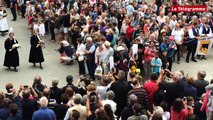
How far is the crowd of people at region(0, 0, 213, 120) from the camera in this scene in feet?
32.1

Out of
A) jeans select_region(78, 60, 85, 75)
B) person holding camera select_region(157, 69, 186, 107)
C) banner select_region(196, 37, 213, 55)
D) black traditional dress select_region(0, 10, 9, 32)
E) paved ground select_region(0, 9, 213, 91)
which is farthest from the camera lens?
black traditional dress select_region(0, 10, 9, 32)

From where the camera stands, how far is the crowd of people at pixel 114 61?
Result: 979cm

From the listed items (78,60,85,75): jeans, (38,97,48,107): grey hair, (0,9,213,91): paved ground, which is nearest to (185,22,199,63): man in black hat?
(0,9,213,91): paved ground

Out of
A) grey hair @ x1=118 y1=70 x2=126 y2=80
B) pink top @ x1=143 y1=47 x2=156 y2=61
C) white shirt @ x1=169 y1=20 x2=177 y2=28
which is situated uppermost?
white shirt @ x1=169 y1=20 x2=177 y2=28

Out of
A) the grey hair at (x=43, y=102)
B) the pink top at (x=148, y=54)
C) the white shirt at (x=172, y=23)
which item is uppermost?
the white shirt at (x=172, y=23)

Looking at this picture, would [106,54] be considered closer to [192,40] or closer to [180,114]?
[192,40]

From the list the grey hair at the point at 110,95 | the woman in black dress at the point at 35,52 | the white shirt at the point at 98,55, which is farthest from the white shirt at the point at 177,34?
the grey hair at the point at 110,95

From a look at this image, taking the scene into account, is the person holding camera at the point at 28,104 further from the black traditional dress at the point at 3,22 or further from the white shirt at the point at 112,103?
the black traditional dress at the point at 3,22

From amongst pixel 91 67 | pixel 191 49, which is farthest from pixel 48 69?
pixel 191 49

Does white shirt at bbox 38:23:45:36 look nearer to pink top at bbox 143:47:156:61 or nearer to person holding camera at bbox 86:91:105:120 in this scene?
pink top at bbox 143:47:156:61

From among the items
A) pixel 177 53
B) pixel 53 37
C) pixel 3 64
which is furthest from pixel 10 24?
pixel 177 53

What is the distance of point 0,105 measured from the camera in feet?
32.5

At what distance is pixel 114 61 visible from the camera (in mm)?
14742

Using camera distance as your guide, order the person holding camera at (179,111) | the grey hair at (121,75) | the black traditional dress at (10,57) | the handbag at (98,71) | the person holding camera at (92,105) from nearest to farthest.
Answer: the person holding camera at (92,105)
the person holding camera at (179,111)
the grey hair at (121,75)
the handbag at (98,71)
the black traditional dress at (10,57)
